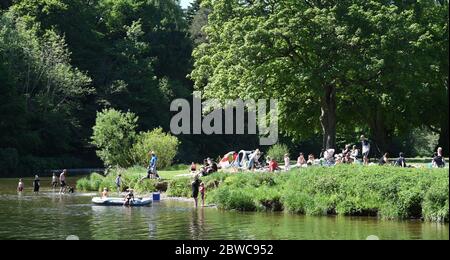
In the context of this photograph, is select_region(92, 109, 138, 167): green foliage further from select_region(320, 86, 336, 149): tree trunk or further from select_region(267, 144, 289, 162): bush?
select_region(320, 86, 336, 149): tree trunk

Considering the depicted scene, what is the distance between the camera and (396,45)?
4828cm

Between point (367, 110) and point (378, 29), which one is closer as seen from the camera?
point (378, 29)

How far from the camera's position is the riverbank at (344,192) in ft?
98.6

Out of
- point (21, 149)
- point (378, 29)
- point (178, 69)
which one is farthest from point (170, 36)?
point (378, 29)

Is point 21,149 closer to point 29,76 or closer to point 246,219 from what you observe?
point 29,76

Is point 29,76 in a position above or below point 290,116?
above

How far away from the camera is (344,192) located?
32.9 metres

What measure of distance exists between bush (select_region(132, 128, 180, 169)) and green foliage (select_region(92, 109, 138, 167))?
1106 mm

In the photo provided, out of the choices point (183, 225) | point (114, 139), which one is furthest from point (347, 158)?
point (114, 139)

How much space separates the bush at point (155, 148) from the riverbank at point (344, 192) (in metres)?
18.7

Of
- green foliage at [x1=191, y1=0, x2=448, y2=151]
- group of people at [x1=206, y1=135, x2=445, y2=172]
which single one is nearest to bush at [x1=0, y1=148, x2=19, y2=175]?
green foliage at [x1=191, y1=0, x2=448, y2=151]

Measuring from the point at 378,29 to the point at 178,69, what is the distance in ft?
181

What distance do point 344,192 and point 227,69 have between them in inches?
788

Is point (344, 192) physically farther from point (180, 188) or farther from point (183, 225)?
point (180, 188)
